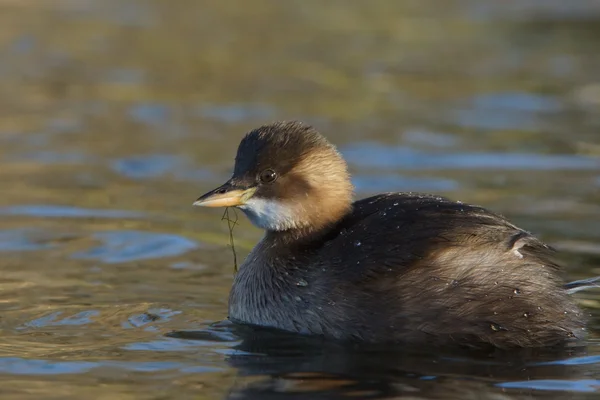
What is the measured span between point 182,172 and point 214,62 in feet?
18.5

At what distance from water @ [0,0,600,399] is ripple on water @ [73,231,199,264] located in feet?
0.08

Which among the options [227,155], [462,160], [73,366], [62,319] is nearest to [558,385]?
[73,366]

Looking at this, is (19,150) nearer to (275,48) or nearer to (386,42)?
(275,48)

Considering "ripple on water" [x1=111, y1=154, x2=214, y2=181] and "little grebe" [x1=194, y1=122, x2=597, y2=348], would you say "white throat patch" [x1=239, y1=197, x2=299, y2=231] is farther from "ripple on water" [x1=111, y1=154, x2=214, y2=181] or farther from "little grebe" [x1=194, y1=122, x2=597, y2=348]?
"ripple on water" [x1=111, y1=154, x2=214, y2=181]

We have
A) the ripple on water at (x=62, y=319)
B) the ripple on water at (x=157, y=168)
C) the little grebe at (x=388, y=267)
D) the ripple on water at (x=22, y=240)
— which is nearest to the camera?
the little grebe at (x=388, y=267)

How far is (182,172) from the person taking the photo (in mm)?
11375

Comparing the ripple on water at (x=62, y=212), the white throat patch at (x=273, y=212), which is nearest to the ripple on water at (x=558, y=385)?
the white throat patch at (x=273, y=212)

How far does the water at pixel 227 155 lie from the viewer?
6.16 meters

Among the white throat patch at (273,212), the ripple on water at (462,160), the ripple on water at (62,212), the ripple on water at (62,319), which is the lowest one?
the ripple on water at (62,319)

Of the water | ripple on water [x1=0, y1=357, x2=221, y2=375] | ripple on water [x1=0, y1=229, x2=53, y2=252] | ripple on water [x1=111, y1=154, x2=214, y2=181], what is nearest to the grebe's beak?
the water

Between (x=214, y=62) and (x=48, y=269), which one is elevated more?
(x=214, y=62)

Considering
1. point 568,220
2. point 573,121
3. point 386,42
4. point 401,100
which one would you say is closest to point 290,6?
point 386,42

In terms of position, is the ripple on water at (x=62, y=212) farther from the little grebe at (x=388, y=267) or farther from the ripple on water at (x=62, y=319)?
the little grebe at (x=388, y=267)

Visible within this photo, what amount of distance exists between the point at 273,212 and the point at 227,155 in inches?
198
